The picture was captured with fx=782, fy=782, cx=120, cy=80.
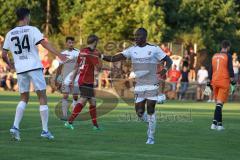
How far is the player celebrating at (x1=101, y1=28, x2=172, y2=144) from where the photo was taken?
538 inches

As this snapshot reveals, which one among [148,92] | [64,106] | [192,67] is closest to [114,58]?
[148,92]

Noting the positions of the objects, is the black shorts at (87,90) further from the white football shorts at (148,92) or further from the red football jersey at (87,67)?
the white football shorts at (148,92)

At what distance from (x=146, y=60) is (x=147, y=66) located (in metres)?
0.14

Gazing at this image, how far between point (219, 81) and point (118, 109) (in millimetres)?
7026

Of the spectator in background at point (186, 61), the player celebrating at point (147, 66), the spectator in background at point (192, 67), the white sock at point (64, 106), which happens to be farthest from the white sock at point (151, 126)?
the spectator in background at point (192, 67)

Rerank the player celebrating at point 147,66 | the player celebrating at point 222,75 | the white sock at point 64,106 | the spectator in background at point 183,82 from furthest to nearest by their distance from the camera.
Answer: the spectator in background at point 183,82
the white sock at point 64,106
the player celebrating at point 222,75
the player celebrating at point 147,66

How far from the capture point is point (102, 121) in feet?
62.2

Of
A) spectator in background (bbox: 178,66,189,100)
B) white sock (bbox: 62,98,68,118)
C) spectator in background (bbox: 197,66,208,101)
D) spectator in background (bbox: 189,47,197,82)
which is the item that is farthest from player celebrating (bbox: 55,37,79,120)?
spectator in background (bbox: 189,47,197,82)

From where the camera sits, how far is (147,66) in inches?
542

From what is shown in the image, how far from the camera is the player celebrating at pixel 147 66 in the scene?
1367 cm

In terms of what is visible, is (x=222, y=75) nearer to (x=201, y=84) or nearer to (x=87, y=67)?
(x=87, y=67)

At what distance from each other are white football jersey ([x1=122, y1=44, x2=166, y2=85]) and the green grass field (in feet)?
3.66

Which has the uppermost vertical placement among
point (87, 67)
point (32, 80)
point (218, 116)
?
point (87, 67)

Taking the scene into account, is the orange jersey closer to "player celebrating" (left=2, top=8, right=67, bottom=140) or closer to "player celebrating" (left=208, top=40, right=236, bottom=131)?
"player celebrating" (left=208, top=40, right=236, bottom=131)
